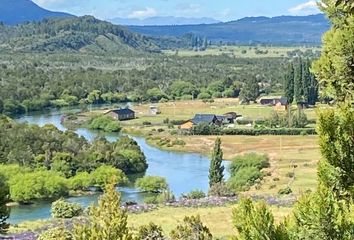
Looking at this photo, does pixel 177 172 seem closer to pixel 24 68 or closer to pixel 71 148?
pixel 71 148

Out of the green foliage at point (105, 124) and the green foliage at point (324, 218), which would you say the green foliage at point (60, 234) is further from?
the green foliage at point (105, 124)

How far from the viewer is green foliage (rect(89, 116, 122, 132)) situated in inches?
2640

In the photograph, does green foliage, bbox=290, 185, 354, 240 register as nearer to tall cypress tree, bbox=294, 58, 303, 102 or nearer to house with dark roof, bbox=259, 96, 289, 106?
tall cypress tree, bbox=294, 58, 303, 102

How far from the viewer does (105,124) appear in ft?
222

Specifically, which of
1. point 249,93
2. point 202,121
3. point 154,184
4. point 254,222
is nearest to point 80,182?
point 154,184

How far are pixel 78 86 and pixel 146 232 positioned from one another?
8190 cm

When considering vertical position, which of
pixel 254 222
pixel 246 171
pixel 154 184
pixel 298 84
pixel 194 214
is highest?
pixel 254 222

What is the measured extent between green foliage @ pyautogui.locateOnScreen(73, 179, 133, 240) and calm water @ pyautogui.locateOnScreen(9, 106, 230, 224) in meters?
24.9

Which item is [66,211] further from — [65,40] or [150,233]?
[65,40]

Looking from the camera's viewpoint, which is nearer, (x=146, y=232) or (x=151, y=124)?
(x=146, y=232)

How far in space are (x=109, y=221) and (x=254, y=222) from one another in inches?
62.6

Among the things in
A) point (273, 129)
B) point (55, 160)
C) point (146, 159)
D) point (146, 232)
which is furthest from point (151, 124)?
point (146, 232)

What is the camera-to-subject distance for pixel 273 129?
62219 mm

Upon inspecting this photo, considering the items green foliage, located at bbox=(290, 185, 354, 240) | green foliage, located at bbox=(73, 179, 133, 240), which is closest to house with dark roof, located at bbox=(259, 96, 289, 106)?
green foliage, located at bbox=(73, 179, 133, 240)
